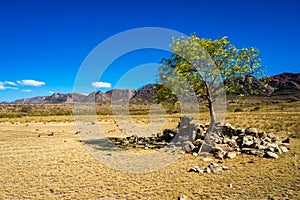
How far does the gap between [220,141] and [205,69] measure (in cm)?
488

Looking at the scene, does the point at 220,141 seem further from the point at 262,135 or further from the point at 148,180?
the point at 148,180

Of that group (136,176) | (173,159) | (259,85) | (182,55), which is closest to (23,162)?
(136,176)

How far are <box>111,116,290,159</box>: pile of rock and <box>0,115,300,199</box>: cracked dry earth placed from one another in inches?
31.2

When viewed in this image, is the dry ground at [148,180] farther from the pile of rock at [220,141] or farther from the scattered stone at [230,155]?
the pile of rock at [220,141]

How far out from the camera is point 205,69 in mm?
15750

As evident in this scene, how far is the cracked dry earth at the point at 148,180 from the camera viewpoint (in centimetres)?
793

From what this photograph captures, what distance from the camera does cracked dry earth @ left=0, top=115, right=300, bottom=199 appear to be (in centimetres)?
793

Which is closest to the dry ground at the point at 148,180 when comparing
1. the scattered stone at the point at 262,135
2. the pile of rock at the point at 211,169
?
the pile of rock at the point at 211,169

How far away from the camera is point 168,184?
8.88m

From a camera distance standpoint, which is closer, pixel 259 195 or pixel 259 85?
pixel 259 195

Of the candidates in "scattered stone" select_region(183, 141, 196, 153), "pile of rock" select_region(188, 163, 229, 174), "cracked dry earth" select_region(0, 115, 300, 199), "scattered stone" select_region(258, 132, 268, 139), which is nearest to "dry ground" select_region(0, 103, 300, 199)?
"cracked dry earth" select_region(0, 115, 300, 199)

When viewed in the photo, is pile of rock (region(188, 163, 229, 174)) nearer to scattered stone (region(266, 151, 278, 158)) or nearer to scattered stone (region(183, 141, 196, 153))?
scattered stone (region(266, 151, 278, 158))

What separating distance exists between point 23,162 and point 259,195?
1112cm

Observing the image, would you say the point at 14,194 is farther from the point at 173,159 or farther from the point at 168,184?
the point at 173,159
